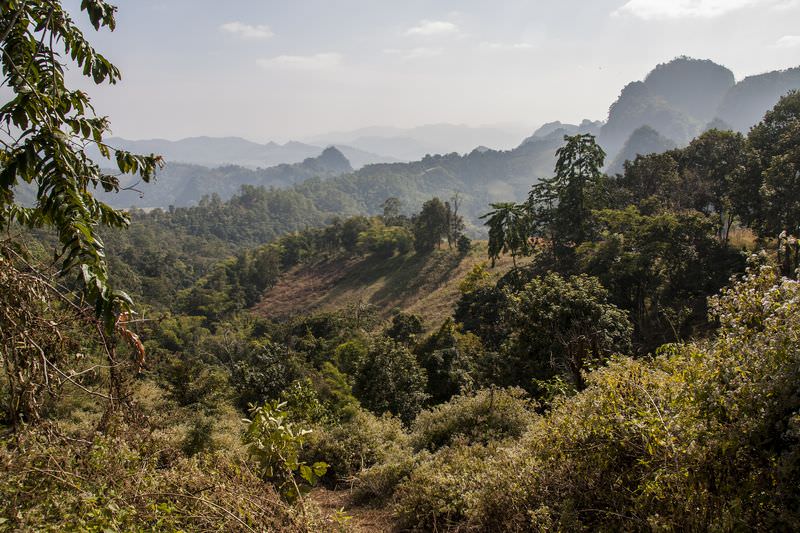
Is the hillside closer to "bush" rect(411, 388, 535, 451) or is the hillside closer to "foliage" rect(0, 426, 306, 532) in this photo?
"bush" rect(411, 388, 535, 451)

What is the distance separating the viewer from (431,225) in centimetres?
6200

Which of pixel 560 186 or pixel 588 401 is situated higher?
pixel 560 186

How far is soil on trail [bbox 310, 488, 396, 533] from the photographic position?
289 inches

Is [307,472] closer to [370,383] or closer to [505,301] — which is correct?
A: [370,383]

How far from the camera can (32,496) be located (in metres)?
4.07

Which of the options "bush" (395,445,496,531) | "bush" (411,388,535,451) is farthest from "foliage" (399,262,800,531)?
"bush" (411,388,535,451)

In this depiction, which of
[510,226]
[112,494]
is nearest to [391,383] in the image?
[112,494]

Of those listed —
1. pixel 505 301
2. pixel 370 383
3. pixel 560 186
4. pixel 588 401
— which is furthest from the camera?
pixel 560 186

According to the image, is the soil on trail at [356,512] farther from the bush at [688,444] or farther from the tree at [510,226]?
the tree at [510,226]

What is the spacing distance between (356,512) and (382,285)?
5255 cm

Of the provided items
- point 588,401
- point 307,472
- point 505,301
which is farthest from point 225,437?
point 505,301

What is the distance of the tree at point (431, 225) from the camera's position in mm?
61219

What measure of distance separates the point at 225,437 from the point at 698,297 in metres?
22.3

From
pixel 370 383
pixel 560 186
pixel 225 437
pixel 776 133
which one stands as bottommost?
pixel 370 383
